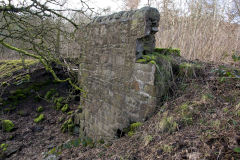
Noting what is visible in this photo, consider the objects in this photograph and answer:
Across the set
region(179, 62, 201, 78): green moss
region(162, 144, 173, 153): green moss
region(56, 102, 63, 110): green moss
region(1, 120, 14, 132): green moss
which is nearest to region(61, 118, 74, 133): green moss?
region(56, 102, 63, 110): green moss

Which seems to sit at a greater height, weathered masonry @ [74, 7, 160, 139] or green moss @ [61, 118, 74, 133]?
weathered masonry @ [74, 7, 160, 139]

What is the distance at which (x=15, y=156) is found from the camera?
5289 mm

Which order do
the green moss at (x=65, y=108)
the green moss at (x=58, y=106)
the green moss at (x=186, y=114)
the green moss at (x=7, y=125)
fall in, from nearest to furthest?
the green moss at (x=186, y=114) → the green moss at (x=7, y=125) → the green moss at (x=65, y=108) → the green moss at (x=58, y=106)

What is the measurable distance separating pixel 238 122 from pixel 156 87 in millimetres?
1369

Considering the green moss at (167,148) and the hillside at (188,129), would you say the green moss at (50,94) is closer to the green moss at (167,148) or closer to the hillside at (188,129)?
the hillside at (188,129)

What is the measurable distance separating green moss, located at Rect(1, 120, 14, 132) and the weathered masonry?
315cm

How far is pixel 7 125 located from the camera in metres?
6.54

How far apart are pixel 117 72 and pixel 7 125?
208 inches

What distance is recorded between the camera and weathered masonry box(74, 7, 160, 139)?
10.7ft

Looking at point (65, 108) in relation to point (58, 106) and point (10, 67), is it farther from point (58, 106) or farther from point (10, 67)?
point (10, 67)

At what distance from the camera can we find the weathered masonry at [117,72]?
3.27m

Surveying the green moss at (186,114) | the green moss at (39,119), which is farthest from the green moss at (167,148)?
the green moss at (39,119)

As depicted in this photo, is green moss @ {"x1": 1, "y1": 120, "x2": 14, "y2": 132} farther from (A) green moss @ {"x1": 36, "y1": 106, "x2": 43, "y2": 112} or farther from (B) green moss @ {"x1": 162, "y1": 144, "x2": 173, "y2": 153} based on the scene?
(B) green moss @ {"x1": 162, "y1": 144, "x2": 173, "y2": 153}

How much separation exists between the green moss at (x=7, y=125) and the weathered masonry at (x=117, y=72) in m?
3.15
